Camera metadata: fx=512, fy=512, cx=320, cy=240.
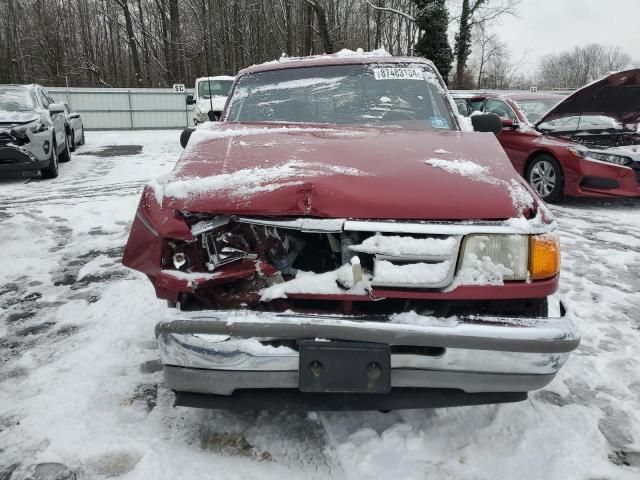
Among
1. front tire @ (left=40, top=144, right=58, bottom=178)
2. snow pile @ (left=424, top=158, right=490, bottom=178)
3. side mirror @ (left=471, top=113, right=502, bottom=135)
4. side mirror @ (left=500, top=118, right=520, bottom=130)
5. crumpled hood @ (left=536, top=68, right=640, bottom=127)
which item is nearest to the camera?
snow pile @ (left=424, top=158, right=490, bottom=178)

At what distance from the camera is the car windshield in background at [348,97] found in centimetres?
333

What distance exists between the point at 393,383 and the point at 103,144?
50.1 feet

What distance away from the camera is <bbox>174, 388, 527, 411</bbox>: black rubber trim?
191 centimetres

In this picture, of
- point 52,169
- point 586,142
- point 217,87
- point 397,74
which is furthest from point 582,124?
point 217,87

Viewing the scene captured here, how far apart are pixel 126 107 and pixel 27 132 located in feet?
45.4

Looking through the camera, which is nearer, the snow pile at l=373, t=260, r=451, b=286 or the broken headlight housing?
the snow pile at l=373, t=260, r=451, b=286

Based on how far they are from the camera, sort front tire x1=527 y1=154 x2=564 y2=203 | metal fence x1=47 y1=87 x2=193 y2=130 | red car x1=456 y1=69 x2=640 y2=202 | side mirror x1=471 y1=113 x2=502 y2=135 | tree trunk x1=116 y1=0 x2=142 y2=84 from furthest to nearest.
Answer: tree trunk x1=116 y1=0 x2=142 y2=84 → metal fence x1=47 y1=87 x2=193 y2=130 → front tire x1=527 y1=154 x2=564 y2=203 → red car x1=456 y1=69 x2=640 y2=202 → side mirror x1=471 y1=113 x2=502 y2=135

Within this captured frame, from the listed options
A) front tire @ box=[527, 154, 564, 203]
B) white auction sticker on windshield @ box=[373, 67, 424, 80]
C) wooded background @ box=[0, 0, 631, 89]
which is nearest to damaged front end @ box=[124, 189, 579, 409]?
white auction sticker on windshield @ box=[373, 67, 424, 80]

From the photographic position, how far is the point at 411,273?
1.84 meters

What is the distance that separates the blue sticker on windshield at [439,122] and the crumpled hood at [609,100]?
12.2ft

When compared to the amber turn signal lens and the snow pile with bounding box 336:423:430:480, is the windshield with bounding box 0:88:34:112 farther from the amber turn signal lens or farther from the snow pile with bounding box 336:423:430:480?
the amber turn signal lens

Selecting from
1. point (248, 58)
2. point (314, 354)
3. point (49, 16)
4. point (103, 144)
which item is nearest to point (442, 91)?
point (314, 354)

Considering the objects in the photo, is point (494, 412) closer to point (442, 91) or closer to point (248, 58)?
point (442, 91)

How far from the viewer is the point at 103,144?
15.2m
